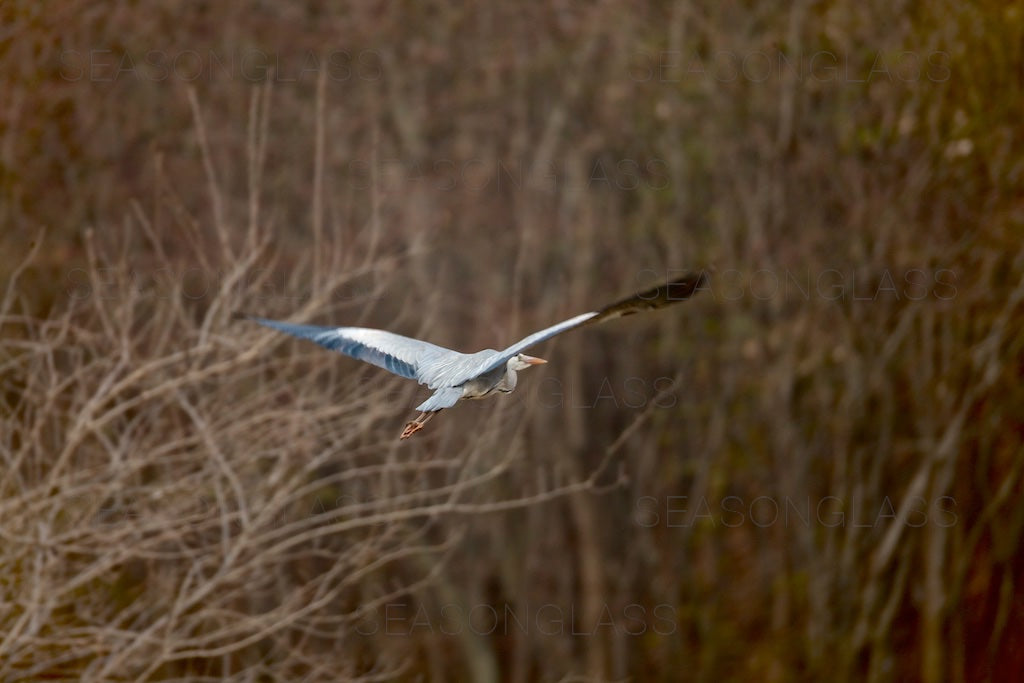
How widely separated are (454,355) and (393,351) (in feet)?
1.61

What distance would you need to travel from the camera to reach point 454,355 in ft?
25.2

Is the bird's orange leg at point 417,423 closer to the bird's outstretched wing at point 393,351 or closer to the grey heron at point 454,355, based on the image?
the grey heron at point 454,355

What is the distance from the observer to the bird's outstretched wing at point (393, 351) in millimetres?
7488

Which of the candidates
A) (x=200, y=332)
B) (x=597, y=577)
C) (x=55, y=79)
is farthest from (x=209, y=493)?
(x=597, y=577)

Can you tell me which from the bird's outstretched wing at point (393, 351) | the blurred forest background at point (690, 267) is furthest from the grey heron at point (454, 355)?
the blurred forest background at point (690, 267)

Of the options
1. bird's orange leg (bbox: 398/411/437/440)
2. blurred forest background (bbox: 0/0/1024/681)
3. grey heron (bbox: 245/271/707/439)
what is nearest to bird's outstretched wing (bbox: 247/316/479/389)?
grey heron (bbox: 245/271/707/439)

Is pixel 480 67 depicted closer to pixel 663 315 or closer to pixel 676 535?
pixel 663 315

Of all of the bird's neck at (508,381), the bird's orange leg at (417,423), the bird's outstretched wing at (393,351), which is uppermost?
the bird's outstretched wing at (393,351)

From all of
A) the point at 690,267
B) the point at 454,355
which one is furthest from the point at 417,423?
the point at 690,267

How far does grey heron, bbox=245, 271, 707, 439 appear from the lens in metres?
6.04

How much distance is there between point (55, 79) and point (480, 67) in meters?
4.74

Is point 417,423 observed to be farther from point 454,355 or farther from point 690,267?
point 690,267

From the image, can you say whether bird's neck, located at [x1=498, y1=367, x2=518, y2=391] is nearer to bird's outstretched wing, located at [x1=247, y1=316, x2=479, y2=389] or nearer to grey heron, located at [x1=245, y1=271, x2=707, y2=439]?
grey heron, located at [x1=245, y1=271, x2=707, y2=439]

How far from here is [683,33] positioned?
1678cm
